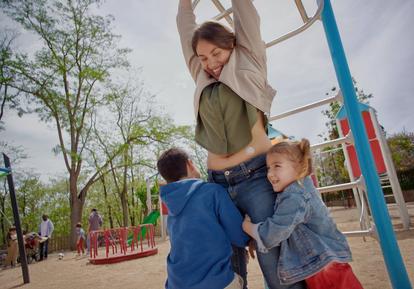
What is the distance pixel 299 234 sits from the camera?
1.11 metres

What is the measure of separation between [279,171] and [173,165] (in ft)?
1.89

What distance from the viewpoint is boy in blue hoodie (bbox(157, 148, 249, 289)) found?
1147 mm

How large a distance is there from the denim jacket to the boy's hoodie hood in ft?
1.17

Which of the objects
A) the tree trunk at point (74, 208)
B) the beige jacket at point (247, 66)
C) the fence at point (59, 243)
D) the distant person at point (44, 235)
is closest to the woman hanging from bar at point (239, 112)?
the beige jacket at point (247, 66)

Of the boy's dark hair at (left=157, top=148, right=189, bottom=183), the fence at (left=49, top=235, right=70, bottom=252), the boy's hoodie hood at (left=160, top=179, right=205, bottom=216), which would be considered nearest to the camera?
the boy's hoodie hood at (left=160, top=179, right=205, bottom=216)

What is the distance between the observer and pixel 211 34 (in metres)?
1.23

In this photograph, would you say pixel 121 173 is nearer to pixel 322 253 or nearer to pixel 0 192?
pixel 0 192

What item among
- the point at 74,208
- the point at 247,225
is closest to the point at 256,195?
the point at 247,225

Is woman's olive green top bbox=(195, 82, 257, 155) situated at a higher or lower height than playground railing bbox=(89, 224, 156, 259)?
higher

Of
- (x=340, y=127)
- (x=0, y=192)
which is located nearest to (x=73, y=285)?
(x=340, y=127)

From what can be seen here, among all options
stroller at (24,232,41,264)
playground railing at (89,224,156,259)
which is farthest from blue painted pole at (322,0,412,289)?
stroller at (24,232,41,264)

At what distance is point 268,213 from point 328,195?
16569 millimetres

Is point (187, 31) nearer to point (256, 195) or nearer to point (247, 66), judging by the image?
point (247, 66)

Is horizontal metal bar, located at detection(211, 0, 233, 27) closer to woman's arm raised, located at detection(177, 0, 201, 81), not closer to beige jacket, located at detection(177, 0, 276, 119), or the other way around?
woman's arm raised, located at detection(177, 0, 201, 81)
